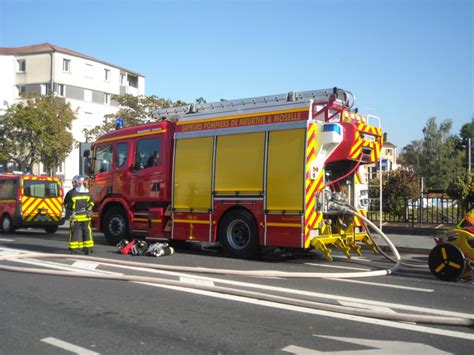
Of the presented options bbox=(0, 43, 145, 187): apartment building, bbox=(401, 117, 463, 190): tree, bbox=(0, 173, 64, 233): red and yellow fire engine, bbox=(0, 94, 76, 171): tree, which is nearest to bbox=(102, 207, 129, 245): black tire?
bbox=(0, 173, 64, 233): red and yellow fire engine

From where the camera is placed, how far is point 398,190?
17781 mm

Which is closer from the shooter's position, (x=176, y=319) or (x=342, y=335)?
(x=342, y=335)

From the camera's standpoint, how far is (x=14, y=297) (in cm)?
671

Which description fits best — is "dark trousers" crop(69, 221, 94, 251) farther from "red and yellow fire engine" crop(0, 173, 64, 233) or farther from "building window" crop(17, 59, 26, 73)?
"building window" crop(17, 59, 26, 73)

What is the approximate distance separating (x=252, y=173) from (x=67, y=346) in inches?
230

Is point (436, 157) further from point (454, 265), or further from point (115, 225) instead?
point (454, 265)

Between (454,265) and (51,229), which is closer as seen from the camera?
(454,265)

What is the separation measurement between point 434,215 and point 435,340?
1143 centimetres

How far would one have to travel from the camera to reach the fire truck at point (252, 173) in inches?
368

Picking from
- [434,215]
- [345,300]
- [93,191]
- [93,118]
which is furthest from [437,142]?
[345,300]

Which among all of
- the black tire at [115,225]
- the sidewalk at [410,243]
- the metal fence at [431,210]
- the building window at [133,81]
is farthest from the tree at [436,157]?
the black tire at [115,225]

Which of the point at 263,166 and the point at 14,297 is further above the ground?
the point at 263,166

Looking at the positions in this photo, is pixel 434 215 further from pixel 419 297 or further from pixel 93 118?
pixel 93 118

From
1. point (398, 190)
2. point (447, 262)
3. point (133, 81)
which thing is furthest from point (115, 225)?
point (133, 81)
